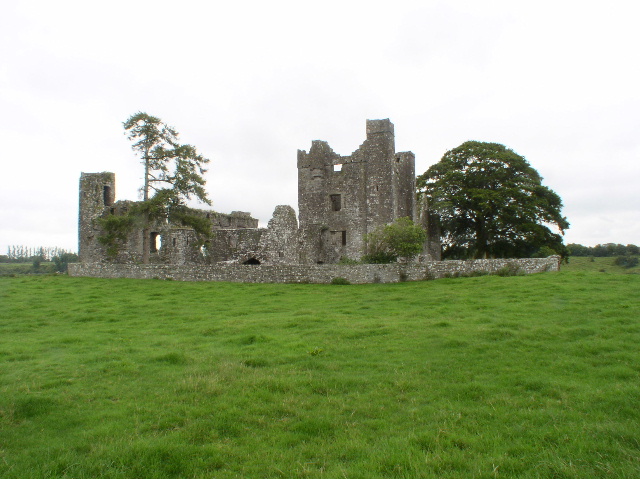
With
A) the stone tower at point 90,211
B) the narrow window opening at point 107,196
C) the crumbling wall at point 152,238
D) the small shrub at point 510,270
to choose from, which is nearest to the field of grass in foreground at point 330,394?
the small shrub at point 510,270

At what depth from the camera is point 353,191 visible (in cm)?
3872

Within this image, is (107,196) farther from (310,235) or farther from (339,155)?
(339,155)

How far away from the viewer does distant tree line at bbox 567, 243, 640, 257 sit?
58281 mm

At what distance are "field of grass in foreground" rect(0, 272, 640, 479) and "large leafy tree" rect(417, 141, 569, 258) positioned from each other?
22.0 meters

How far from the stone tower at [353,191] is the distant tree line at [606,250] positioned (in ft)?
100

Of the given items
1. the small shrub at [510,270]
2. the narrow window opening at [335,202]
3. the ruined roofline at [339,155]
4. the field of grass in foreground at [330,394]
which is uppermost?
the ruined roofline at [339,155]

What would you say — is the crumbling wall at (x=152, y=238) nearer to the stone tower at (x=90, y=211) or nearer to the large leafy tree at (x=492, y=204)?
the stone tower at (x=90, y=211)

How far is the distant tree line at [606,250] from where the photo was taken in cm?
5828

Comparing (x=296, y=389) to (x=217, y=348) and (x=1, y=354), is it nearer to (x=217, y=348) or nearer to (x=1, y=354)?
(x=217, y=348)

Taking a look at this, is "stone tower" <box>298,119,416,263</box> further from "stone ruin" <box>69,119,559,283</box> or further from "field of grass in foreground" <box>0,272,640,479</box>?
"field of grass in foreground" <box>0,272,640,479</box>

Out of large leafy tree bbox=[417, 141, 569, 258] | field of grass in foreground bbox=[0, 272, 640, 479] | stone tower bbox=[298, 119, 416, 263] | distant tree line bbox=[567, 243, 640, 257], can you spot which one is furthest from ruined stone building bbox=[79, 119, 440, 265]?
distant tree line bbox=[567, 243, 640, 257]

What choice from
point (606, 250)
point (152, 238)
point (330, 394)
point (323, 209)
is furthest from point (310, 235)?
point (606, 250)

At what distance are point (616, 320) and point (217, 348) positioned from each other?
10.9m

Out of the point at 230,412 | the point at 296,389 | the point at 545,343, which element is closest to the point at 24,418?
the point at 230,412
